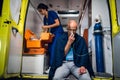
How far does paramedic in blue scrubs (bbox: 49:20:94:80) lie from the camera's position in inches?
119

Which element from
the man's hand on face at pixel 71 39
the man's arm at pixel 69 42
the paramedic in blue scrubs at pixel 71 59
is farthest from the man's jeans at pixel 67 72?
the man's hand on face at pixel 71 39

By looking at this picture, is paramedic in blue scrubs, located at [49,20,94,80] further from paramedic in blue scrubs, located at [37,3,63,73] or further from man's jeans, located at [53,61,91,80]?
paramedic in blue scrubs, located at [37,3,63,73]

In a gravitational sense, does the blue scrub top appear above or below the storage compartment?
above

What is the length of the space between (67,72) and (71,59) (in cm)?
30

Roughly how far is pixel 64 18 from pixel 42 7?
4725mm

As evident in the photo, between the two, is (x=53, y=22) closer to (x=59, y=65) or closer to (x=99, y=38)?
(x=99, y=38)

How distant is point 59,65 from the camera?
123 inches

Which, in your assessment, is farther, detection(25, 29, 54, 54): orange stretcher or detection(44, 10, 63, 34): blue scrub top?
detection(44, 10, 63, 34): blue scrub top

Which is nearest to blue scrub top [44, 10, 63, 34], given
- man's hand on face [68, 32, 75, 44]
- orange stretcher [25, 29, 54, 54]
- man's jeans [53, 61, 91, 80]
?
orange stretcher [25, 29, 54, 54]

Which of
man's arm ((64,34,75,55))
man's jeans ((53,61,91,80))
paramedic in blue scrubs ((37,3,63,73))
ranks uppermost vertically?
paramedic in blue scrubs ((37,3,63,73))

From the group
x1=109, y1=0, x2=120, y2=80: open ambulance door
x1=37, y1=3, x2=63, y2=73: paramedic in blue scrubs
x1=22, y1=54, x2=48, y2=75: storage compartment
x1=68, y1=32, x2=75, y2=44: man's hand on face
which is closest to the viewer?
x1=109, y1=0, x2=120, y2=80: open ambulance door

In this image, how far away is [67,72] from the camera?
10.1 ft

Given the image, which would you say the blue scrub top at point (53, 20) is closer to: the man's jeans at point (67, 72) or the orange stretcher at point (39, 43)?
the orange stretcher at point (39, 43)

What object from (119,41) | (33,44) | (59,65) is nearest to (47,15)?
(33,44)
